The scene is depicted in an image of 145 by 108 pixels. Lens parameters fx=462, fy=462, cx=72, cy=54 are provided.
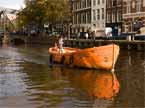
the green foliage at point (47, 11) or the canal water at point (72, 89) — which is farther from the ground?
the green foliage at point (47, 11)

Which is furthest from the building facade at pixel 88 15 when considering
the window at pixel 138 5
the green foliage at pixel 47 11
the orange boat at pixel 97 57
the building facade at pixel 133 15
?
the orange boat at pixel 97 57

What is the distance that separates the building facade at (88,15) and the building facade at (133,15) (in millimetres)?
11597

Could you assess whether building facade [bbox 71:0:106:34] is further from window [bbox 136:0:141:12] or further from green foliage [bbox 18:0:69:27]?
window [bbox 136:0:141:12]

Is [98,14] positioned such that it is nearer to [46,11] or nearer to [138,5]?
[46,11]

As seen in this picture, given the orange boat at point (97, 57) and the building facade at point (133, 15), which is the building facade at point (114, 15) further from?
the orange boat at point (97, 57)

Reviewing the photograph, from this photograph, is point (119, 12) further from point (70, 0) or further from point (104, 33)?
point (70, 0)

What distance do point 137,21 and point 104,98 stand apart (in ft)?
236

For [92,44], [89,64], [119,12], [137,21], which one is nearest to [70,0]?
[119,12]

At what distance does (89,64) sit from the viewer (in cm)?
3653

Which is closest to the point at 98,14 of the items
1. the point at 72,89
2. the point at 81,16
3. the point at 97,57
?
the point at 81,16

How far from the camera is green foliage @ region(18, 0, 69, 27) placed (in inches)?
4237

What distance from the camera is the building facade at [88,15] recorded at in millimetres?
111375

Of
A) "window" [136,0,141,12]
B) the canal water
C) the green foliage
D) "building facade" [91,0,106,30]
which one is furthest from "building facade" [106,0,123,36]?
the canal water

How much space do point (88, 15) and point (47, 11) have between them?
47.1 ft
